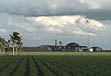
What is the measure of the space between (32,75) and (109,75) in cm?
893

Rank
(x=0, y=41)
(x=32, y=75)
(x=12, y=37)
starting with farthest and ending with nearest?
1. (x=0, y=41)
2. (x=12, y=37)
3. (x=32, y=75)

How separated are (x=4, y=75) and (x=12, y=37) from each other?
376 ft

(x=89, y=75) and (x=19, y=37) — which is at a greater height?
(x=19, y=37)

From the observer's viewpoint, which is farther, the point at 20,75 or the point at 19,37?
the point at 19,37

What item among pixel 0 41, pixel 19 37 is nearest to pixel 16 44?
pixel 19 37

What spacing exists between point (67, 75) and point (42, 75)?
289cm

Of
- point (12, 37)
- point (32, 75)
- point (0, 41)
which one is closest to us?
point (32, 75)

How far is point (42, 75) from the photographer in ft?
90.8

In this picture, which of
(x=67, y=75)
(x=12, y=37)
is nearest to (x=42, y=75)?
(x=67, y=75)

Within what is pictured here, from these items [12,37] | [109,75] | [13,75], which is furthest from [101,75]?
[12,37]

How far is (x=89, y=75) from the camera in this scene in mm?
27812

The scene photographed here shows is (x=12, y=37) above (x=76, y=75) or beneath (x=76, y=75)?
above

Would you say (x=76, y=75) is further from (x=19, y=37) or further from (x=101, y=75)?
(x=19, y=37)

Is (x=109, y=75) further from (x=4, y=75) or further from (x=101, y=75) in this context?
(x=4, y=75)
